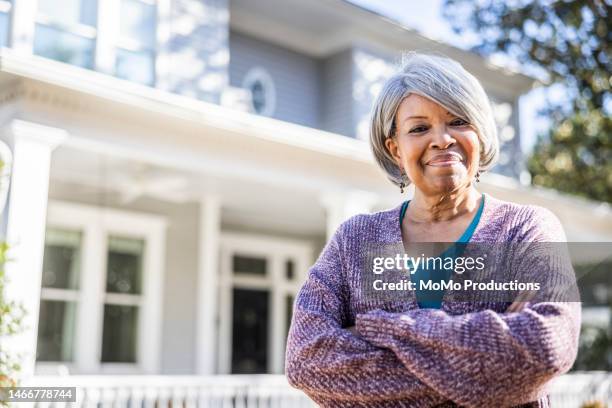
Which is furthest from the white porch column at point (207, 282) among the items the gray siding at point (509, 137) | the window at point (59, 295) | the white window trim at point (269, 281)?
the gray siding at point (509, 137)

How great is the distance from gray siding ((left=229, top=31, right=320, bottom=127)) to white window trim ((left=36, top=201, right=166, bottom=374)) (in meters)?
2.49

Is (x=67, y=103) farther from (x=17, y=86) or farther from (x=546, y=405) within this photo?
(x=546, y=405)

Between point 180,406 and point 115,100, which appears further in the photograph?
point 180,406

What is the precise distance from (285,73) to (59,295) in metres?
4.49

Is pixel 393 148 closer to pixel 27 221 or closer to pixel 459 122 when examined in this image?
pixel 459 122

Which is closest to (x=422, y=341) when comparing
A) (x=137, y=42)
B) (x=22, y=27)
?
(x=22, y=27)

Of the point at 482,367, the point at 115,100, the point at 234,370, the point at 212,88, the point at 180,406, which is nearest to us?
the point at 482,367

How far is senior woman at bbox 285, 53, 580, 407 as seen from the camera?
3.60 feet

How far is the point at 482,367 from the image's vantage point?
1.09m

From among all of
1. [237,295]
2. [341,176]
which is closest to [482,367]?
[341,176]

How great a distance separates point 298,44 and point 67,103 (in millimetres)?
5313

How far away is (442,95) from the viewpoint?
4.20ft

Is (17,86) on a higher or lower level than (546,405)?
higher

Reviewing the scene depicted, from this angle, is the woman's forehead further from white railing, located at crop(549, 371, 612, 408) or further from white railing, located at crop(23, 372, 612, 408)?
white railing, located at crop(549, 371, 612, 408)
